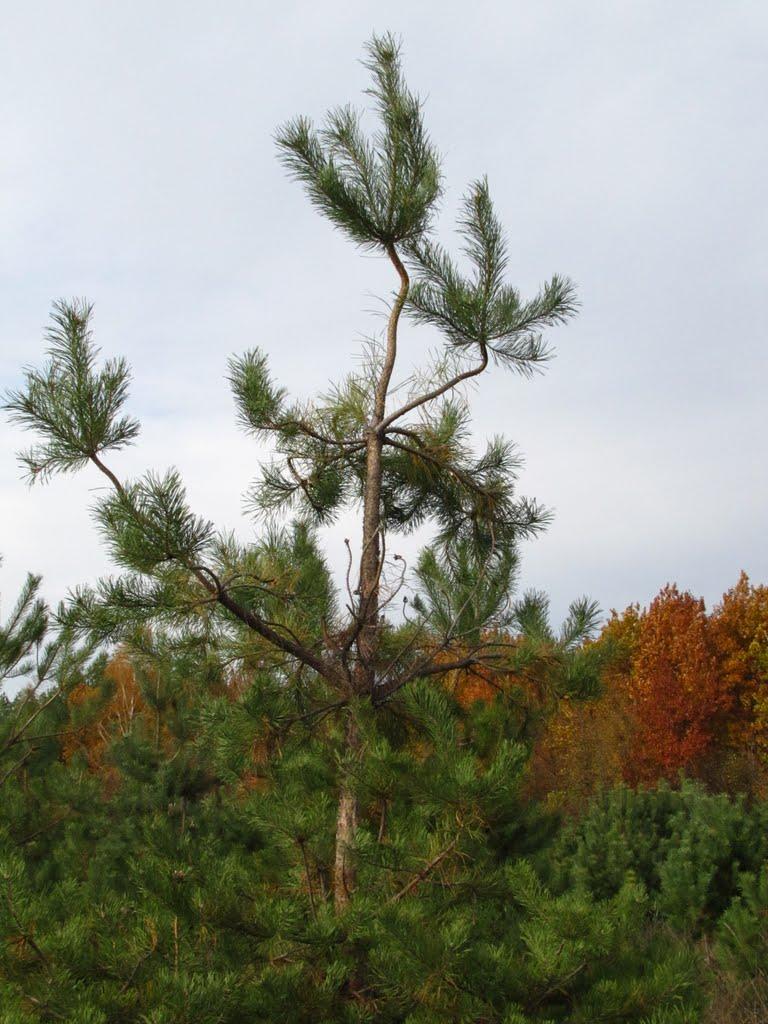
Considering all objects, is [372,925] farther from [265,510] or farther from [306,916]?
[265,510]

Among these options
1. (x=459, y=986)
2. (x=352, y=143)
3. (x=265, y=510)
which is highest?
(x=352, y=143)

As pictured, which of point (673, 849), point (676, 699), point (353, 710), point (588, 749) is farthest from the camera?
point (588, 749)

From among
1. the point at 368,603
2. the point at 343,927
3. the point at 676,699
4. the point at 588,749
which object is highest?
the point at 676,699

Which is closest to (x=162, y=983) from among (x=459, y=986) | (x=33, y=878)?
(x=459, y=986)

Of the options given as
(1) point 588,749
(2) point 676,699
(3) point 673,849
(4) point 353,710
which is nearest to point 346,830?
(4) point 353,710

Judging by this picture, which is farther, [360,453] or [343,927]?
[360,453]

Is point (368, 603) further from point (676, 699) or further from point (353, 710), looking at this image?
point (676, 699)

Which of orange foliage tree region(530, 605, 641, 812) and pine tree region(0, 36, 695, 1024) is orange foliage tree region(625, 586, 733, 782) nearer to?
orange foliage tree region(530, 605, 641, 812)

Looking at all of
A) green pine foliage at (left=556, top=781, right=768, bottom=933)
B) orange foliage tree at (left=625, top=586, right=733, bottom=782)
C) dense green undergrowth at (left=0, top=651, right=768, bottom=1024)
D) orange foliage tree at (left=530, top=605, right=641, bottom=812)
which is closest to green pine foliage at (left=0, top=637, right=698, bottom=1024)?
dense green undergrowth at (left=0, top=651, right=768, bottom=1024)

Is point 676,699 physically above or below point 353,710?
above

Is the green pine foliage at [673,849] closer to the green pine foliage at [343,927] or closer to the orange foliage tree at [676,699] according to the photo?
the green pine foliage at [343,927]

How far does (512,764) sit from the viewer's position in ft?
10.8

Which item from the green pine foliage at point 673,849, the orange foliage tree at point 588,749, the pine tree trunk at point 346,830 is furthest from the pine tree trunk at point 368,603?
the orange foliage tree at point 588,749

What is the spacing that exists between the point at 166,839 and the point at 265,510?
229 cm
